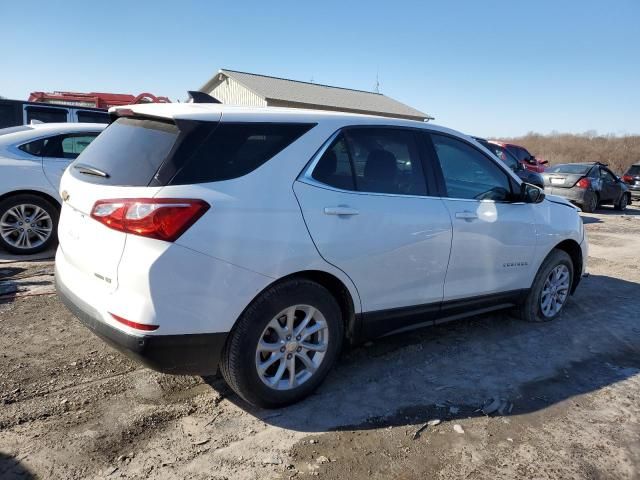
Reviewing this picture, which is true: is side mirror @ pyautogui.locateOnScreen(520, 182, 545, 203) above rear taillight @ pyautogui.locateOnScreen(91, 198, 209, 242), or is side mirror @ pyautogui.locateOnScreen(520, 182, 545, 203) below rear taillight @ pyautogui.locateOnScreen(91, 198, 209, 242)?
above

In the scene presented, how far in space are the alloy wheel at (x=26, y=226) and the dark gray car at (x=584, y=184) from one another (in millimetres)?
13661

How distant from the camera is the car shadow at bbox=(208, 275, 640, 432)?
320cm

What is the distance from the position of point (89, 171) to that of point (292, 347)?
162 centimetres

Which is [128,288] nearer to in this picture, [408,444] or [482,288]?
[408,444]

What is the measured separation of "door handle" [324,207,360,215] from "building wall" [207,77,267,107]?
23130mm

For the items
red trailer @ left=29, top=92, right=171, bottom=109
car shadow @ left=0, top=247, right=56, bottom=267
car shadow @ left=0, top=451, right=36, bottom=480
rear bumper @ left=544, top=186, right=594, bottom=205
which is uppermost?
red trailer @ left=29, top=92, right=171, bottom=109

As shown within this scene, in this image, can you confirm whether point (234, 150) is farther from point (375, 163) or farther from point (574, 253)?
point (574, 253)

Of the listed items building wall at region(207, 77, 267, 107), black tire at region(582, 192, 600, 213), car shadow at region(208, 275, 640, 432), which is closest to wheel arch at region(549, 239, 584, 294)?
car shadow at region(208, 275, 640, 432)

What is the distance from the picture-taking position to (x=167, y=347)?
263cm

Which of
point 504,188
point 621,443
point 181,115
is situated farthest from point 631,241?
point 181,115

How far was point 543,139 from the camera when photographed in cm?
6116

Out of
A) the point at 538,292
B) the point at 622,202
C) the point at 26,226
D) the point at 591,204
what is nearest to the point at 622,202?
the point at 622,202

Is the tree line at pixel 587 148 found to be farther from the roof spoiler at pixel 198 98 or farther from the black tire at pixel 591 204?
the roof spoiler at pixel 198 98

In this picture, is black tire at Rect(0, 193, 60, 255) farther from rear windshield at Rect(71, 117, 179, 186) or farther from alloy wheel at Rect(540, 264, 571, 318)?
alloy wheel at Rect(540, 264, 571, 318)
